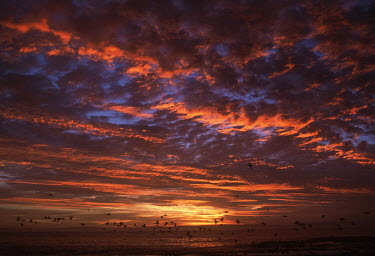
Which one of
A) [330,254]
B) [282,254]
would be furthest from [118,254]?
[330,254]

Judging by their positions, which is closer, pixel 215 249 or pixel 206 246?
pixel 215 249

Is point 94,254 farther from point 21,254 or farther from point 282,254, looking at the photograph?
point 282,254

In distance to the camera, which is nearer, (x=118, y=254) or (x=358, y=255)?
(x=358, y=255)

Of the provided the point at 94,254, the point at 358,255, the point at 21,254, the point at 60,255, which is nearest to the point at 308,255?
the point at 358,255

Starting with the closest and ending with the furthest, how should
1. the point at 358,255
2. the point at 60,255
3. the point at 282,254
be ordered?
the point at 358,255 → the point at 282,254 → the point at 60,255

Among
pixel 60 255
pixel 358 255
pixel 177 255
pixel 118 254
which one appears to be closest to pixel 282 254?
pixel 358 255

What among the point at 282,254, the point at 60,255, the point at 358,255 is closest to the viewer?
the point at 358,255

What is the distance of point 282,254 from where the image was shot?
167ft

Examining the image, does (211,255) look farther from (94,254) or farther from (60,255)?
(60,255)

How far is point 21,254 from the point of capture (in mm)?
56906

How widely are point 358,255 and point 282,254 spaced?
14.0 metres

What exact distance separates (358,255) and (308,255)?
922 centimetres

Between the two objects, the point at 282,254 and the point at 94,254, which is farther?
the point at 94,254

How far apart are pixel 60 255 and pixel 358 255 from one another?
205 feet
